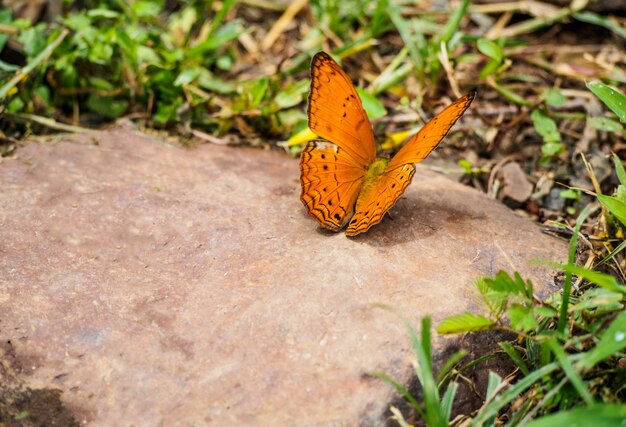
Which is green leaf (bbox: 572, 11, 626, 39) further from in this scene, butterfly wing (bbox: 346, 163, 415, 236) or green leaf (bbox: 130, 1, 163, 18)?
green leaf (bbox: 130, 1, 163, 18)

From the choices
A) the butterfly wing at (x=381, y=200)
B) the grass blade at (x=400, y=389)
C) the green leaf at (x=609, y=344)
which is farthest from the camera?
the butterfly wing at (x=381, y=200)

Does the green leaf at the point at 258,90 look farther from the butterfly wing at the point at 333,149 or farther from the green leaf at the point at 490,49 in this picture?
the green leaf at the point at 490,49

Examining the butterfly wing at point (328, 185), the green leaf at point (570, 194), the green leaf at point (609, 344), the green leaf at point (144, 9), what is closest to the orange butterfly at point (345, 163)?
the butterfly wing at point (328, 185)

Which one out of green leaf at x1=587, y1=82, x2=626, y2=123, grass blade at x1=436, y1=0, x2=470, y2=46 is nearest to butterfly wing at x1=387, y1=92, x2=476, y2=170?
green leaf at x1=587, y1=82, x2=626, y2=123

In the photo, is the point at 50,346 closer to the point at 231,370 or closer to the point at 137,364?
the point at 137,364

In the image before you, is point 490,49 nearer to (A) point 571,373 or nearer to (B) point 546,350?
(B) point 546,350

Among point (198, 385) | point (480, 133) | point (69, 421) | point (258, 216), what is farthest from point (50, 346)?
point (480, 133)

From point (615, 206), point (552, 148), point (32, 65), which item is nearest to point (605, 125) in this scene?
point (552, 148)
